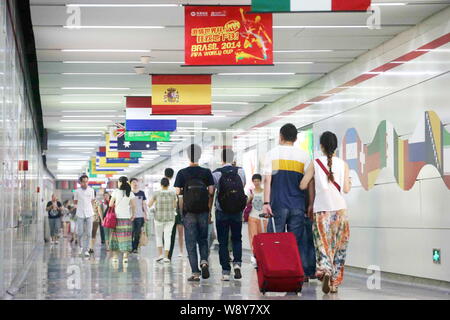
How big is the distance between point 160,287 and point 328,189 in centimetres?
258

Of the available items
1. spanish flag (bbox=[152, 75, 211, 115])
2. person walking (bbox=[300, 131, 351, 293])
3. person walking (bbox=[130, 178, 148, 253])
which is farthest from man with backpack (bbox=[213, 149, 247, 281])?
person walking (bbox=[130, 178, 148, 253])

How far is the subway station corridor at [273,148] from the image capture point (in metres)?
9.07

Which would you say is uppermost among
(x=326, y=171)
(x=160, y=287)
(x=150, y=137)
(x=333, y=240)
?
(x=150, y=137)

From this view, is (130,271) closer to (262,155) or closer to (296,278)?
(296,278)

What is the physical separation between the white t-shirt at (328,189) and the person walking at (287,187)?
14.3 inches

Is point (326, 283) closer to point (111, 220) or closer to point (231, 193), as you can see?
point (231, 193)

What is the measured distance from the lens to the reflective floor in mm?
8961

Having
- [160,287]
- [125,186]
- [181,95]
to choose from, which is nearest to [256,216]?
[181,95]

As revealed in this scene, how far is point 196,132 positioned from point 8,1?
18.8 meters

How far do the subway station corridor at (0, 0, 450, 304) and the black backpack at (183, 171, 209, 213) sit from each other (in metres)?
0.02

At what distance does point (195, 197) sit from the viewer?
421 inches

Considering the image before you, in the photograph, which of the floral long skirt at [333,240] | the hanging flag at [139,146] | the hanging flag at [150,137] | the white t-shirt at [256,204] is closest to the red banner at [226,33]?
the floral long skirt at [333,240]

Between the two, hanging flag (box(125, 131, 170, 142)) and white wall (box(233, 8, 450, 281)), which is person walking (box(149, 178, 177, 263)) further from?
hanging flag (box(125, 131, 170, 142))

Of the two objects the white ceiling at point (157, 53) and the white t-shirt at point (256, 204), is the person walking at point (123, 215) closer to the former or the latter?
the white ceiling at point (157, 53)
